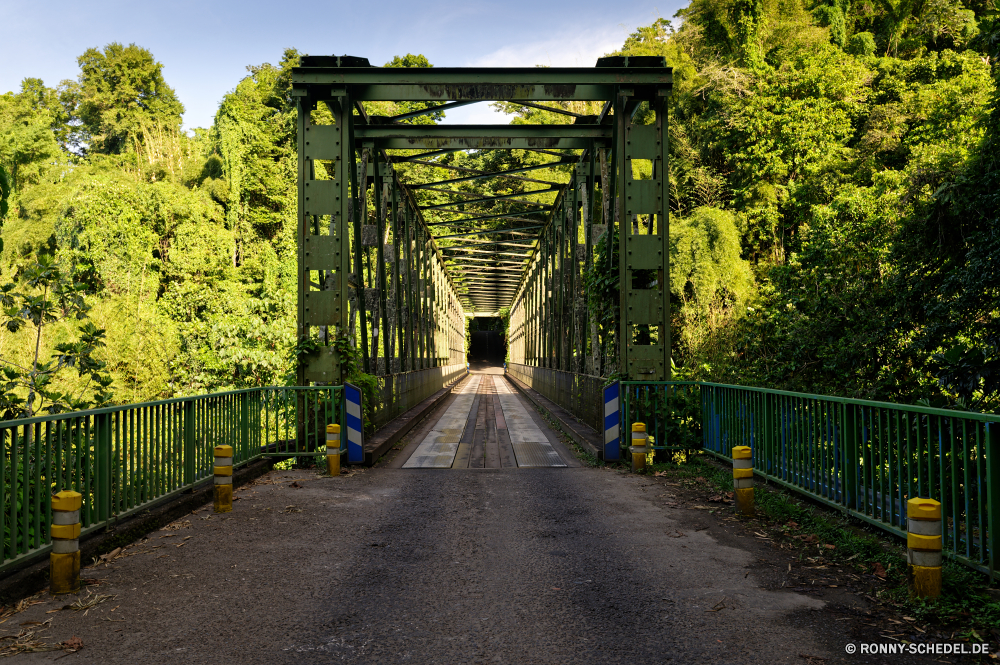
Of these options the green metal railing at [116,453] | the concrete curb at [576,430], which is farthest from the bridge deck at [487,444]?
the green metal railing at [116,453]

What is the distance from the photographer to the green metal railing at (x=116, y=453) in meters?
4.28

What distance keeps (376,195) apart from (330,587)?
505 inches

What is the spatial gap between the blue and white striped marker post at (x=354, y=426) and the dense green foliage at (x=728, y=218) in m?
3.02

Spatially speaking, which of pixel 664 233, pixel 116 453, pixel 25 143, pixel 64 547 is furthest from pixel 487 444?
pixel 25 143

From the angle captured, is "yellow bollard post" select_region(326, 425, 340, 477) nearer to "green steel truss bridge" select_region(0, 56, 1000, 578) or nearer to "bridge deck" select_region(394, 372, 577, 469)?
"green steel truss bridge" select_region(0, 56, 1000, 578)

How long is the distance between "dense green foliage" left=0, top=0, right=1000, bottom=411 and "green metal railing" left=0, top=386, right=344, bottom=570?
1.22m

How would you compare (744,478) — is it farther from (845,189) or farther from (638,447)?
(845,189)

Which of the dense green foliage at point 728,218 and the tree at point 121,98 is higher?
the tree at point 121,98

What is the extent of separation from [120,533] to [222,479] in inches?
52.1

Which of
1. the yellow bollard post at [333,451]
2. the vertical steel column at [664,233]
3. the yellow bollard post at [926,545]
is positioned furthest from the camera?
the vertical steel column at [664,233]

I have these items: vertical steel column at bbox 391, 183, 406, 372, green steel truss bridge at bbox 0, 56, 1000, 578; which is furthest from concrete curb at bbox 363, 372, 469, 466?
vertical steel column at bbox 391, 183, 406, 372

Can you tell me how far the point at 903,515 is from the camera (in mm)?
4609

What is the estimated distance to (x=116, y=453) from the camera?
5.39 m

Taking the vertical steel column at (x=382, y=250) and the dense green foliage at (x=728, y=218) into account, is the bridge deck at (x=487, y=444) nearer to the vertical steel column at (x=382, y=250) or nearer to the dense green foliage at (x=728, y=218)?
the vertical steel column at (x=382, y=250)
